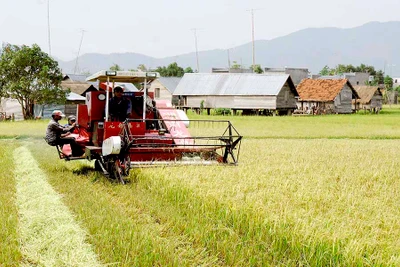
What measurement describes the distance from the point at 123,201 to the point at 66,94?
36.2 meters

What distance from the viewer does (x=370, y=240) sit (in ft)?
16.4

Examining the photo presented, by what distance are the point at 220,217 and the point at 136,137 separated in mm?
4450

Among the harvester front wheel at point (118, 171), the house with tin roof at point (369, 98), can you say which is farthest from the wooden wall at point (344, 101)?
the harvester front wheel at point (118, 171)

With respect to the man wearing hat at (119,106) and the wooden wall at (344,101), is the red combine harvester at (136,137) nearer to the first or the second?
the man wearing hat at (119,106)

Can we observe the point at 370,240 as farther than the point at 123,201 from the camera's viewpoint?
No

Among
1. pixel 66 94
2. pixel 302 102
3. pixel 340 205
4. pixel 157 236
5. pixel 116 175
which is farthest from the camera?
pixel 302 102

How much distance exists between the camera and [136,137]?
35.6 ft

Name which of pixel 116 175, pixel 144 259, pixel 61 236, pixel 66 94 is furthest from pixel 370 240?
pixel 66 94

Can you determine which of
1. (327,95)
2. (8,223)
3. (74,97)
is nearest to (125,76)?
(8,223)

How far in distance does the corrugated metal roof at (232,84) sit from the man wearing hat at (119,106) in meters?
41.1

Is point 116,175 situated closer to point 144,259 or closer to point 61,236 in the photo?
point 61,236

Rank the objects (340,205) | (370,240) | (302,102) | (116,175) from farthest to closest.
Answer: (302,102) → (116,175) → (340,205) → (370,240)

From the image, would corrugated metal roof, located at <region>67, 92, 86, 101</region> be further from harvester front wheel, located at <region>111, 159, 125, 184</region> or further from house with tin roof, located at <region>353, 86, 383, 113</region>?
harvester front wheel, located at <region>111, 159, 125, 184</region>

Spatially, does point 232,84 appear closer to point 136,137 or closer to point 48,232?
point 136,137
